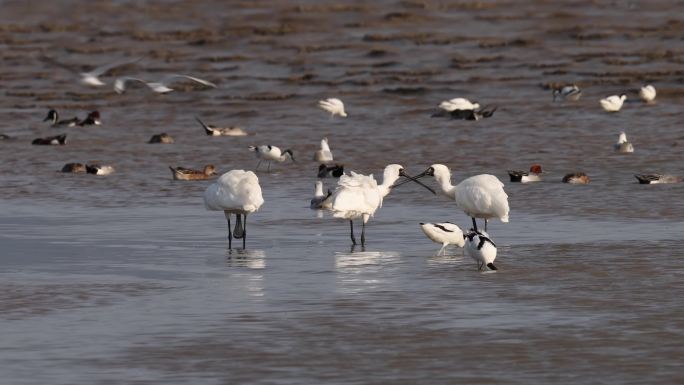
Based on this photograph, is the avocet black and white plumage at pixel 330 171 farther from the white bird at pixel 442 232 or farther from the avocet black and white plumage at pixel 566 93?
the avocet black and white plumage at pixel 566 93

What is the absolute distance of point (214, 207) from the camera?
20.7 meters

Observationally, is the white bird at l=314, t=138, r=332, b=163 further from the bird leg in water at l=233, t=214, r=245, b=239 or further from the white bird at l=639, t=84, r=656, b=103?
the white bird at l=639, t=84, r=656, b=103

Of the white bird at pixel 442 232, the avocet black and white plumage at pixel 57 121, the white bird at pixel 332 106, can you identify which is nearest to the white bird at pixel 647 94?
the white bird at pixel 332 106

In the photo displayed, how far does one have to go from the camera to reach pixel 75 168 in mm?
29812

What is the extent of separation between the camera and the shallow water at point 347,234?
13.1 meters

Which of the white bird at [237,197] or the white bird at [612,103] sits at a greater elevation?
the white bird at [612,103]

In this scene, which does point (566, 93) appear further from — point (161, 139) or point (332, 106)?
point (161, 139)

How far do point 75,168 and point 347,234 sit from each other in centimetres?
962

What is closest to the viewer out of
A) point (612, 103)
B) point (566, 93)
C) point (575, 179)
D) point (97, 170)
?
point (575, 179)

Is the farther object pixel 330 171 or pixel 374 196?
pixel 330 171

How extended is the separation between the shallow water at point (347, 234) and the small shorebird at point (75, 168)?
0.90ft

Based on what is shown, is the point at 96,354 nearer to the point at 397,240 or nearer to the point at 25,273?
the point at 25,273

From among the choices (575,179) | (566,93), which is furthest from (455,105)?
(575,179)

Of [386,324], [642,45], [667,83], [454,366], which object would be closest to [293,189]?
[386,324]
